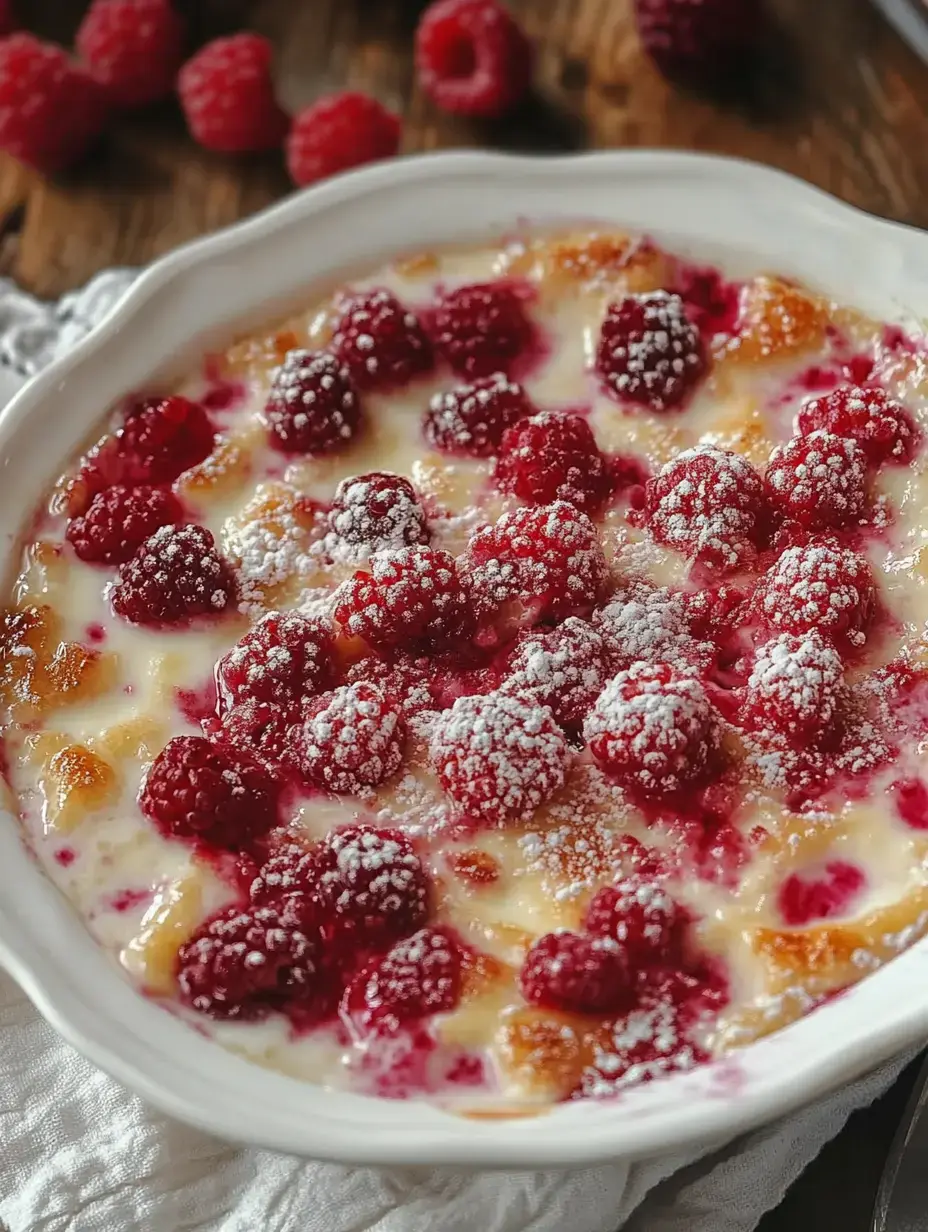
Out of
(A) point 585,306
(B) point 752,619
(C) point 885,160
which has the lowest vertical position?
(C) point 885,160

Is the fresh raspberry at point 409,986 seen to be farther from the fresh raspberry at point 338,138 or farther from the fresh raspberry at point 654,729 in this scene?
the fresh raspberry at point 338,138

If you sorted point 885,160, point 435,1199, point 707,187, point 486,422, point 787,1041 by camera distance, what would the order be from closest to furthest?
point 787,1041, point 435,1199, point 486,422, point 707,187, point 885,160

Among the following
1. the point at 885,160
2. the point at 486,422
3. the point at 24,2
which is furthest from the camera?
the point at 24,2

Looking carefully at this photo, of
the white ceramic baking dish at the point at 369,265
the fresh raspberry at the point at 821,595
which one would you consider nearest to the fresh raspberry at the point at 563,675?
the fresh raspberry at the point at 821,595

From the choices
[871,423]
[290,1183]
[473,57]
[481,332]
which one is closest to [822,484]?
[871,423]

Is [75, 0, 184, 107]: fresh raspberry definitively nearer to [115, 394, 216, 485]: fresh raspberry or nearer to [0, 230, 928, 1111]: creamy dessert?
[0, 230, 928, 1111]: creamy dessert

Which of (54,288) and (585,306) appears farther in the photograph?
(54,288)

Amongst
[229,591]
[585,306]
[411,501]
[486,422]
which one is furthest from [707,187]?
[229,591]

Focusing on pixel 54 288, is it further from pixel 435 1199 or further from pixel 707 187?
pixel 435 1199
